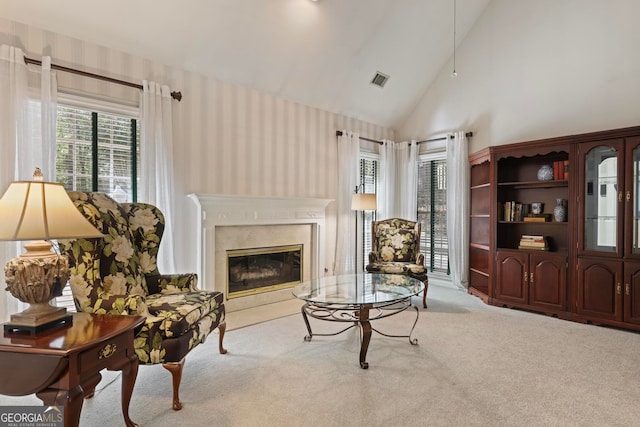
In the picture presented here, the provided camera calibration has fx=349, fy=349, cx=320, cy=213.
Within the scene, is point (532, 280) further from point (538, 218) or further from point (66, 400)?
point (66, 400)

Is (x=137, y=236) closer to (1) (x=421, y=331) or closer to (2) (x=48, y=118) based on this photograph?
(2) (x=48, y=118)

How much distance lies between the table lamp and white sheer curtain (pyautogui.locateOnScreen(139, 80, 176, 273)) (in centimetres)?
180

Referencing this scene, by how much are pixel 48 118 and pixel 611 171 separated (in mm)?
5407

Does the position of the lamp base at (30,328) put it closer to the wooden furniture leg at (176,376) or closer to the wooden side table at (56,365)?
the wooden side table at (56,365)

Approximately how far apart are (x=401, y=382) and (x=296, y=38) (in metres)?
3.77

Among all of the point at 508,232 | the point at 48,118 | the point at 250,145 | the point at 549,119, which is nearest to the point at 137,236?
the point at 48,118

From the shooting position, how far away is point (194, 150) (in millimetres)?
3906

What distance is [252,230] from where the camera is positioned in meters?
4.34

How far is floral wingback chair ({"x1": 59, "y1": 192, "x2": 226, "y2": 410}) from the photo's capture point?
209 centimetres

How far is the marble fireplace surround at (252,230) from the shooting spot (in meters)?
3.83

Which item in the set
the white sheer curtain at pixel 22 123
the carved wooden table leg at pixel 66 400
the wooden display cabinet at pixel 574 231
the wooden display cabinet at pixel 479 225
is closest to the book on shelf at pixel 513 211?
the wooden display cabinet at pixel 574 231

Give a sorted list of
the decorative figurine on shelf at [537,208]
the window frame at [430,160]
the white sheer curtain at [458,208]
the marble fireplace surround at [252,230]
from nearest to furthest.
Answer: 1. the marble fireplace surround at [252,230]
2. the decorative figurine on shelf at [537,208]
3. the white sheer curtain at [458,208]
4. the window frame at [430,160]

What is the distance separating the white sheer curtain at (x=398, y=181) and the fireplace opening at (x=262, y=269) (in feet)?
6.44

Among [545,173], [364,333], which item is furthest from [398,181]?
[364,333]
